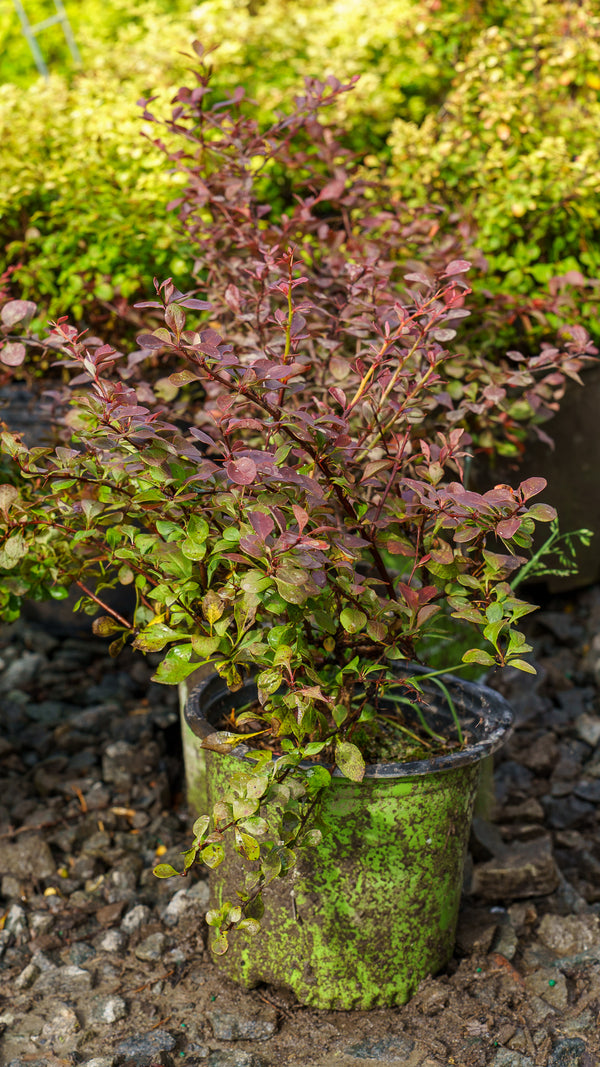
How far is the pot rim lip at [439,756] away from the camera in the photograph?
1499 mm

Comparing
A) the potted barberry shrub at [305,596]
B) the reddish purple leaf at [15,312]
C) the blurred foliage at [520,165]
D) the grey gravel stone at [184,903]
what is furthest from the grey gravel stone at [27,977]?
the blurred foliage at [520,165]

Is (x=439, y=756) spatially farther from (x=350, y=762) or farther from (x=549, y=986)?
(x=549, y=986)

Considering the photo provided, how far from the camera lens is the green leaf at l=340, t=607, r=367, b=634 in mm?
1409

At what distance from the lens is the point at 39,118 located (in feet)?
9.98

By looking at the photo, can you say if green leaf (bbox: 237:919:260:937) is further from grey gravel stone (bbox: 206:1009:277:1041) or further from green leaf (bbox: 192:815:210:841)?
grey gravel stone (bbox: 206:1009:277:1041)

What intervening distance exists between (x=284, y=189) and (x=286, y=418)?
2020mm

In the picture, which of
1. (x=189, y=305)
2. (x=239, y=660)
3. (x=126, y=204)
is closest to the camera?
(x=189, y=305)

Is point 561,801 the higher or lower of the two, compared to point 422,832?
lower

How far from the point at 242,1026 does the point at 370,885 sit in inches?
14.6

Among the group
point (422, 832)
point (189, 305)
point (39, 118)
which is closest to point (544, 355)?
point (189, 305)

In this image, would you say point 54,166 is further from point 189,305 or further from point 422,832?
point 422,832

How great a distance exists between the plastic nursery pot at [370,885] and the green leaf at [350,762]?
Answer: 0.38 ft

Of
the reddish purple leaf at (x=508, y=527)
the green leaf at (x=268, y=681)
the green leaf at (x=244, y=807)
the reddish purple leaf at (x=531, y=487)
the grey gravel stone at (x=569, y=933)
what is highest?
the reddish purple leaf at (x=531, y=487)

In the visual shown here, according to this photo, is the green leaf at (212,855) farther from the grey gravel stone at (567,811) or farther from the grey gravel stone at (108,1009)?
the grey gravel stone at (567,811)
